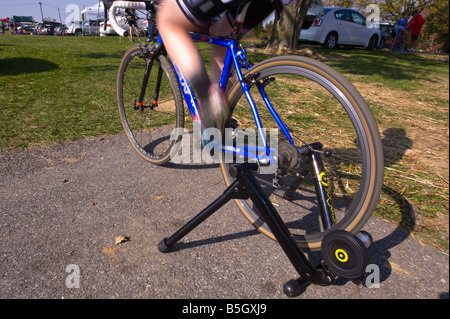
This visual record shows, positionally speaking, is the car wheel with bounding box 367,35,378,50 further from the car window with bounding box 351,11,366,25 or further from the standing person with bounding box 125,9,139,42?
the standing person with bounding box 125,9,139,42

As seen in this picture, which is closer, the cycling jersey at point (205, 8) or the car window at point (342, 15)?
the cycling jersey at point (205, 8)

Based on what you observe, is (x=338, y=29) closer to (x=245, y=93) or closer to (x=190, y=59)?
(x=245, y=93)

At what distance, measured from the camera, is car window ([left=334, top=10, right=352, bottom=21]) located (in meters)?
13.2

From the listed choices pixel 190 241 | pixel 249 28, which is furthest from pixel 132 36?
pixel 190 241

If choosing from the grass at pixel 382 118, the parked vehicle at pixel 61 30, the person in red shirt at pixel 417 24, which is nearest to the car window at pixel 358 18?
the person in red shirt at pixel 417 24

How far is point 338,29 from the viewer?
13.3 metres

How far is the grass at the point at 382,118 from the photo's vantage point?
6.11 feet

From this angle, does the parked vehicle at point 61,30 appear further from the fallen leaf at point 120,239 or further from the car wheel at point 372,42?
the fallen leaf at point 120,239

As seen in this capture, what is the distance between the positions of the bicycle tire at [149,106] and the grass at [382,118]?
0.33 meters

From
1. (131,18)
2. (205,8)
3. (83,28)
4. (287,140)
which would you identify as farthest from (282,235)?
(83,28)

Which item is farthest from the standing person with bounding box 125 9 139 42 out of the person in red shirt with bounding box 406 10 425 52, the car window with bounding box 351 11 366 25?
the car window with bounding box 351 11 366 25

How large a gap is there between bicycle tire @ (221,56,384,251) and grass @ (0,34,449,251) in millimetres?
221

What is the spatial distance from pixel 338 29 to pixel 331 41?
1.72 feet

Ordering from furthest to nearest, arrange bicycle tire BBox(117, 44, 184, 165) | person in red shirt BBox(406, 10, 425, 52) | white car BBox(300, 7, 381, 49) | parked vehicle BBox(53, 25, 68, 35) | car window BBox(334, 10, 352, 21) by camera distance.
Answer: parked vehicle BBox(53, 25, 68, 35) → car window BBox(334, 10, 352, 21) → white car BBox(300, 7, 381, 49) → person in red shirt BBox(406, 10, 425, 52) → bicycle tire BBox(117, 44, 184, 165)
